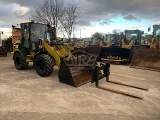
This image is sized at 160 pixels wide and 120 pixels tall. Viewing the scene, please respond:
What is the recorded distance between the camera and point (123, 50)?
11.9 meters

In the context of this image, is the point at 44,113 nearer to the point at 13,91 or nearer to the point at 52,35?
the point at 13,91

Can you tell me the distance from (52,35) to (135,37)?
35.9ft

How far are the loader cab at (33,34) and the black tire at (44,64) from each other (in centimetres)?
115

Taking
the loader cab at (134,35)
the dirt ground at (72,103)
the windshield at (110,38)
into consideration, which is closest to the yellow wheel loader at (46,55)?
the dirt ground at (72,103)

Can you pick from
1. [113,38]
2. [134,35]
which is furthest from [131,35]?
[113,38]

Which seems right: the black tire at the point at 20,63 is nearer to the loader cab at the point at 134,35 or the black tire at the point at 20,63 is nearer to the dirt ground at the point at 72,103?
the dirt ground at the point at 72,103

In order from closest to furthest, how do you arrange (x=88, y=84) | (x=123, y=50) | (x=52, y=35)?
(x=88, y=84) < (x=52, y=35) < (x=123, y=50)

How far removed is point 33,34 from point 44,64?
2.06m

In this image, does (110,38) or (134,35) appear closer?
(134,35)

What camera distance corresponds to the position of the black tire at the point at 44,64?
7214mm

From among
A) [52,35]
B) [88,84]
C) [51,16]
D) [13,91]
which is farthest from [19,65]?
[51,16]

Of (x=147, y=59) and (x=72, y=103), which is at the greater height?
(x=147, y=59)

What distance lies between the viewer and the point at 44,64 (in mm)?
7301

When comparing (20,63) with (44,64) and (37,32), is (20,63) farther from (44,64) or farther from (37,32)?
(44,64)
